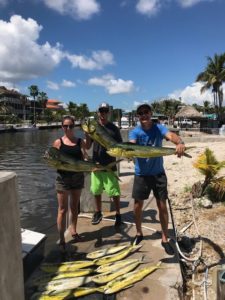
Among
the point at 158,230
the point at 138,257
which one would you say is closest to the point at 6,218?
the point at 138,257

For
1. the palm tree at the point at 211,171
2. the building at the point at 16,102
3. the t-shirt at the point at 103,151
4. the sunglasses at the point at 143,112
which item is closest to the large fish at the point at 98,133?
the sunglasses at the point at 143,112

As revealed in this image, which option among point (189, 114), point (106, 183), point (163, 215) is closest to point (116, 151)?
point (163, 215)

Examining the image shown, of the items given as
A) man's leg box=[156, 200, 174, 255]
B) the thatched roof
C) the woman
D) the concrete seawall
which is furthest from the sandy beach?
the thatched roof

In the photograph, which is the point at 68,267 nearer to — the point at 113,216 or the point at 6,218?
the point at 6,218

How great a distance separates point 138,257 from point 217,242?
2.07 meters

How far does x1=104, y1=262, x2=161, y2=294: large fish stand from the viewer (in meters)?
4.34

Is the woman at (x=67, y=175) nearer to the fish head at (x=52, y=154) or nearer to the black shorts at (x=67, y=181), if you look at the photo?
the black shorts at (x=67, y=181)

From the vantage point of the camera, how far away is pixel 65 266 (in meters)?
4.91

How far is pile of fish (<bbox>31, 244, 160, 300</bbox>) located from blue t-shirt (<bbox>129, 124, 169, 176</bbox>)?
1136 millimetres

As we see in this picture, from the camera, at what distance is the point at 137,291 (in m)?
4.36

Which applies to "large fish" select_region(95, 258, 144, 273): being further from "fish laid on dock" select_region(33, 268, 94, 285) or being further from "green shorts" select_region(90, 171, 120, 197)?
"green shorts" select_region(90, 171, 120, 197)

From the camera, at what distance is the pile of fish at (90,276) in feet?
14.0

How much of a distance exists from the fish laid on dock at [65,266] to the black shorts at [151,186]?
1119 millimetres

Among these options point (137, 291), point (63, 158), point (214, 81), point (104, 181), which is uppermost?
point (214, 81)
